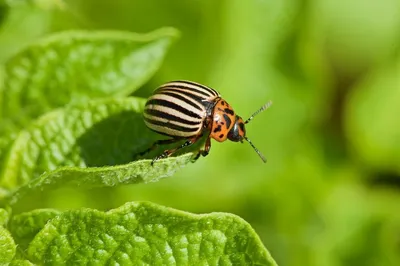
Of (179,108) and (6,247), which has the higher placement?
(179,108)

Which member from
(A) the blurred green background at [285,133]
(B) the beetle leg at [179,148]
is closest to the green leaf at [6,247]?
(B) the beetle leg at [179,148]

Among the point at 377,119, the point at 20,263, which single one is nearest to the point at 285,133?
the point at 377,119

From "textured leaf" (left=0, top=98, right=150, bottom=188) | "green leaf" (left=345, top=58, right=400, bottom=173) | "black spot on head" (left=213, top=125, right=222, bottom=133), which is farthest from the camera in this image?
Result: "green leaf" (left=345, top=58, right=400, bottom=173)

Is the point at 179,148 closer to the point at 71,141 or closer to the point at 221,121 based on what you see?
the point at 71,141

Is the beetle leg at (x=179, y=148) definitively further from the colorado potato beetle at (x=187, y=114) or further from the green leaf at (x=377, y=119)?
the green leaf at (x=377, y=119)

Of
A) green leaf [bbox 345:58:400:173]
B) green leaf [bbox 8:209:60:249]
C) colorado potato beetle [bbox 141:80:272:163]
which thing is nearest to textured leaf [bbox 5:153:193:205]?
green leaf [bbox 8:209:60:249]

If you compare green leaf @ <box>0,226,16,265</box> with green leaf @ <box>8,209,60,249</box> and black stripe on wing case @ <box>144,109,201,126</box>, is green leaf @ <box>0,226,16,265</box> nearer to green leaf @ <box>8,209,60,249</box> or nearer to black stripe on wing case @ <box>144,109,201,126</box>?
green leaf @ <box>8,209,60,249</box>

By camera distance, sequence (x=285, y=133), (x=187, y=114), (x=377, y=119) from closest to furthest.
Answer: (x=187, y=114) → (x=285, y=133) → (x=377, y=119)
